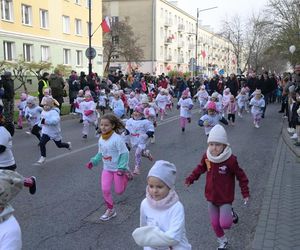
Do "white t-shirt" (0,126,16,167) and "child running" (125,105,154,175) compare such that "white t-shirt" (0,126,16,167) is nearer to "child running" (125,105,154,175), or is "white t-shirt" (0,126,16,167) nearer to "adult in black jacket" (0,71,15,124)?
"child running" (125,105,154,175)

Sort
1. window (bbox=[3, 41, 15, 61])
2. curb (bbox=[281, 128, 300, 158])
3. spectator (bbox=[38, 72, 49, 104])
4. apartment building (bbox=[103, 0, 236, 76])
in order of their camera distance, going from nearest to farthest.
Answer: curb (bbox=[281, 128, 300, 158]) → spectator (bbox=[38, 72, 49, 104]) → window (bbox=[3, 41, 15, 61]) → apartment building (bbox=[103, 0, 236, 76])

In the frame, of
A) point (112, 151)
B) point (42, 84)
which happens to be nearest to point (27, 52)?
point (42, 84)

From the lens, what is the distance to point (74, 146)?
11570 mm

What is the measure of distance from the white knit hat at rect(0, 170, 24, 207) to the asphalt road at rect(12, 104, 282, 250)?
2.12m

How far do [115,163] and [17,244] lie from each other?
10.0ft

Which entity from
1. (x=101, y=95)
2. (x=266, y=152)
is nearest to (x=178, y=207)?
(x=266, y=152)

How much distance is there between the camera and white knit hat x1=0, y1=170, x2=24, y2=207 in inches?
106

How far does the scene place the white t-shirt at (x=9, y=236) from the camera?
2.65 metres

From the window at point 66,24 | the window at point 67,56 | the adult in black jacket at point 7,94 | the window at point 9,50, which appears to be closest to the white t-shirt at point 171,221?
the adult in black jacket at point 7,94

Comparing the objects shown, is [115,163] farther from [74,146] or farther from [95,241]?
[74,146]

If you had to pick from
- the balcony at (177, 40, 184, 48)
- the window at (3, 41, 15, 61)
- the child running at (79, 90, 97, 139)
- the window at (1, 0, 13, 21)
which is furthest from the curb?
the balcony at (177, 40, 184, 48)

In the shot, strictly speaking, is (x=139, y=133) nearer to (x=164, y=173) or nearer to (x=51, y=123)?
(x=51, y=123)

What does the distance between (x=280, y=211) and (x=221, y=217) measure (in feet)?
5.34

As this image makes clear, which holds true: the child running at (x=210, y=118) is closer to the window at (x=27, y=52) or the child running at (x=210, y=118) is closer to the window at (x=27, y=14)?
the window at (x=27, y=52)
